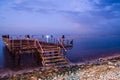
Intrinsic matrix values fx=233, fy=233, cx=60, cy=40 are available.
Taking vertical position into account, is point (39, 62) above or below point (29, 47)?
below

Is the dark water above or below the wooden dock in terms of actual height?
below

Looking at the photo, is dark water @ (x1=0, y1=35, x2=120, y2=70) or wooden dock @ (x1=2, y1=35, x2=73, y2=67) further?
dark water @ (x1=0, y1=35, x2=120, y2=70)

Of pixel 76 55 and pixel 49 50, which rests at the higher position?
pixel 49 50

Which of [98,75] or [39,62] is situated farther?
[39,62]

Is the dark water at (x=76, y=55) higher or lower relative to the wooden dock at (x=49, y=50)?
lower

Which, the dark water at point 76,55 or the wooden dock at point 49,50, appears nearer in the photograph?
the wooden dock at point 49,50

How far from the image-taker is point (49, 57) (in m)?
34.5

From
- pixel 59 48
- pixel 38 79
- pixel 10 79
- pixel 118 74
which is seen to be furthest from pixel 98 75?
pixel 59 48

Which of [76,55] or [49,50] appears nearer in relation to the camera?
[49,50]

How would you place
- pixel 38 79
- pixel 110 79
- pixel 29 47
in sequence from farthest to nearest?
pixel 29 47
pixel 38 79
pixel 110 79

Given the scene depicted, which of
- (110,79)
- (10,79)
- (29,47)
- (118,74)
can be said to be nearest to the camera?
(110,79)

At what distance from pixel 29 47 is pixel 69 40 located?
23.5 ft

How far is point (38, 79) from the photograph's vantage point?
22.6 meters

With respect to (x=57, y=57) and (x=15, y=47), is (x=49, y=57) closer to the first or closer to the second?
(x=57, y=57)
